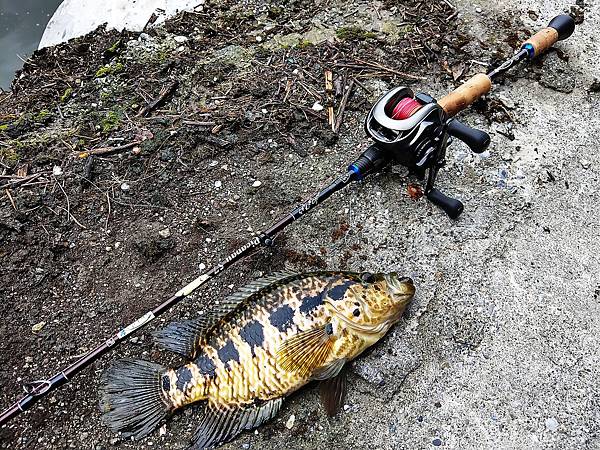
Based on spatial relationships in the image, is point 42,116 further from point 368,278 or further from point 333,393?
point 333,393

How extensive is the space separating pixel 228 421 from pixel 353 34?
296 centimetres

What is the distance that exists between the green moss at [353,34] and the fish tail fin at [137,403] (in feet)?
9.22

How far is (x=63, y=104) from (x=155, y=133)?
86cm

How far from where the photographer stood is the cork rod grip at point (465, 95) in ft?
12.5

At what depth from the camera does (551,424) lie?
3.08 meters

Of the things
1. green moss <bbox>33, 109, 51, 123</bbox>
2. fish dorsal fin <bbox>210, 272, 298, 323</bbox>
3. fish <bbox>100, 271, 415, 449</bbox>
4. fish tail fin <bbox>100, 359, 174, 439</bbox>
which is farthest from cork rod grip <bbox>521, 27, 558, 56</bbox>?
green moss <bbox>33, 109, 51, 123</bbox>

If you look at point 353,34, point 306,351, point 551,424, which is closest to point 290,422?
point 306,351

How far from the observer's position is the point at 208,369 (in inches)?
120

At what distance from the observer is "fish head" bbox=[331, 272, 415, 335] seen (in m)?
3.12

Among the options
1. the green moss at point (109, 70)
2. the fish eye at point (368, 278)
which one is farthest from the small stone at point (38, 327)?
the green moss at point (109, 70)

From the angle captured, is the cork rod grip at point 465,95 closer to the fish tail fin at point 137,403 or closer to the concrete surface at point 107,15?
the fish tail fin at point 137,403

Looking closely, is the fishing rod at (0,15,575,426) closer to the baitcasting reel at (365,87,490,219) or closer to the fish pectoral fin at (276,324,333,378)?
the baitcasting reel at (365,87,490,219)

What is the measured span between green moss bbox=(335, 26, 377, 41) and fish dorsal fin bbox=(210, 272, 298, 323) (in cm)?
214

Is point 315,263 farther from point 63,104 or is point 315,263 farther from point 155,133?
point 63,104
